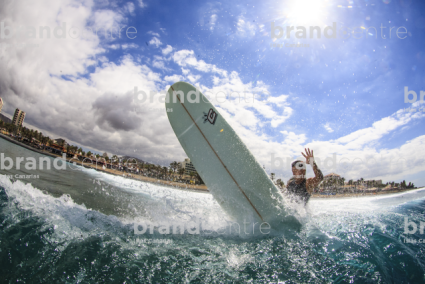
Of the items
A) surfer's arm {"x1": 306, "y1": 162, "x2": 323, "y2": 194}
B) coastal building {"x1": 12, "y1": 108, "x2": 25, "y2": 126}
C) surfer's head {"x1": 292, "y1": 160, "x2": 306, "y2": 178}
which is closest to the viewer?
surfer's arm {"x1": 306, "y1": 162, "x2": 323, "y2": 194}

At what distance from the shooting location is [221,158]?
3.95 m

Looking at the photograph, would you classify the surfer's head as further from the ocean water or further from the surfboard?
the ocean water

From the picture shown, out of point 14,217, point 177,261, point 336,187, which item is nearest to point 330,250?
point 177,261

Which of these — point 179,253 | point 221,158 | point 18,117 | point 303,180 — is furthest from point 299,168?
point 18,117

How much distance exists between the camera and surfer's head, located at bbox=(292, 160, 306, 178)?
12.3 ft

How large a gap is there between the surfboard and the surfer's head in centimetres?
69

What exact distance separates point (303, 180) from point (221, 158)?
1887 mm

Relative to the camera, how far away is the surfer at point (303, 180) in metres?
3.55

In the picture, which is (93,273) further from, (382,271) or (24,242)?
(382,271)

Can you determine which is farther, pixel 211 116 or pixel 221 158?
pixel 211 116

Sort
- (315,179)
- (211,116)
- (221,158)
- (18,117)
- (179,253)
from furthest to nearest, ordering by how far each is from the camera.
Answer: (18,117) < (211,116) < (221,158) < (315,179) < (179,253)

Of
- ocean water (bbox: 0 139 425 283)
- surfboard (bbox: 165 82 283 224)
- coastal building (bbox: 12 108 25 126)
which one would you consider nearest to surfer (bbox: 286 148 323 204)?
surfboard (bbox: 165 82 283 224)

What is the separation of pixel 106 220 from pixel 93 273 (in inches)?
60.2

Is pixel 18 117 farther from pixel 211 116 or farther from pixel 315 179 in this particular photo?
pixel 315 179
